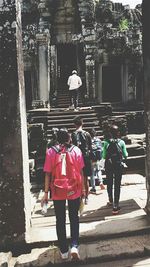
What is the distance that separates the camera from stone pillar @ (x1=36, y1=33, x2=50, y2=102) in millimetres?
17562

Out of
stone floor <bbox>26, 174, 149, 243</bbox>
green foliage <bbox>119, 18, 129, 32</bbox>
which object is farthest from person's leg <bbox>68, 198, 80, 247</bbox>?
green foliage <bbox>119, 18, 129, 32</bbox>

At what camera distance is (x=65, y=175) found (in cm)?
436

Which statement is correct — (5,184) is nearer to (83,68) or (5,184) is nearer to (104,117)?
(104,117)

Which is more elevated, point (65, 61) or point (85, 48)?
point (85, 48)

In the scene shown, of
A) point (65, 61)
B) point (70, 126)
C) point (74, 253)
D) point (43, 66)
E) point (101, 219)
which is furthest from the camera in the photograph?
point (65, 61)

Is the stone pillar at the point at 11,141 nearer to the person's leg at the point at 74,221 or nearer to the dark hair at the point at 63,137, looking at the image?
the dark hair at the point at 63,137

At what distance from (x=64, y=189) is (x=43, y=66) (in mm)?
14128

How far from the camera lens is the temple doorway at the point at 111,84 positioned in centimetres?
1927

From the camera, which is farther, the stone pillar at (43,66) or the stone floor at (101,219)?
the stone pillar at (43,66)

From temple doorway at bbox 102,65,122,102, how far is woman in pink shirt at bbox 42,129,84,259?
1524cm

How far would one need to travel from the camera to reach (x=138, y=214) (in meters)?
5.64

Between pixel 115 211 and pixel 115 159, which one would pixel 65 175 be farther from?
pixel 115 211

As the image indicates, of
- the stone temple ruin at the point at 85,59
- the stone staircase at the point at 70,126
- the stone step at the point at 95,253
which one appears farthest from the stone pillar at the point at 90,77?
the stone step at the point at 95,253

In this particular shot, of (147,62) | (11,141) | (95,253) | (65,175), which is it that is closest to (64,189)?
(65,175)
